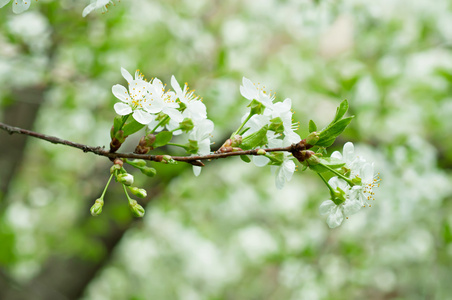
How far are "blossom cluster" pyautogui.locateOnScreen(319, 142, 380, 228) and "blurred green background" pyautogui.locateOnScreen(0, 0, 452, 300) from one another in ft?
3.08

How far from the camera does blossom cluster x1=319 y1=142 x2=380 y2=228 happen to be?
896 millimetres

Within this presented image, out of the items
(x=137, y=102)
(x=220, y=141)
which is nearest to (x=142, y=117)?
(x=137, y=102)

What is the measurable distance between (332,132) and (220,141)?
1.55 meters

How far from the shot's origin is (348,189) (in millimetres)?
906

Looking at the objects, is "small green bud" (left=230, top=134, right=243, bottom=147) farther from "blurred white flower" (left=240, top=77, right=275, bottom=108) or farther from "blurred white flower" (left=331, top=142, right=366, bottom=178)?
"blurred white flower" (left=331, top=142, right=366, bottom=178)

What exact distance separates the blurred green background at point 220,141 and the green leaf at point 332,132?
3.33ft

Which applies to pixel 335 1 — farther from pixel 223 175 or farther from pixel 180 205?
pixel 223 175

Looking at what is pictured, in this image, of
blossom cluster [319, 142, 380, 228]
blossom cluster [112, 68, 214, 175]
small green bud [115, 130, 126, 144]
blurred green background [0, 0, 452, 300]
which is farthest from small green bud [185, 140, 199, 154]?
blurred green background [0, 0, 452, 300]

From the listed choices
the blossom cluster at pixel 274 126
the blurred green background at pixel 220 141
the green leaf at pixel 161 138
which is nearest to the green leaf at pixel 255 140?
the blossom cluster at pixel 274 126

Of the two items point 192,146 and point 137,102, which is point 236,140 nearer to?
point 192,146

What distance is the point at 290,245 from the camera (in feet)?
11.7

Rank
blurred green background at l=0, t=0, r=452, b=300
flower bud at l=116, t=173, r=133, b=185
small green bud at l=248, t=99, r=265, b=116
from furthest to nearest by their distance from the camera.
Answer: blurred green background at l=0, t=0, r=452, b=300 < small green bud at l=248, t=99, r=265, b=116 < flower bud at l=116, t=173, r=133, b=185

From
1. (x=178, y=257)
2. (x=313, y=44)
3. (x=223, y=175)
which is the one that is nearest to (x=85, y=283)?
(x=178, y=257)

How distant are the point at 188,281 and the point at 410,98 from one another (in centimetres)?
286
